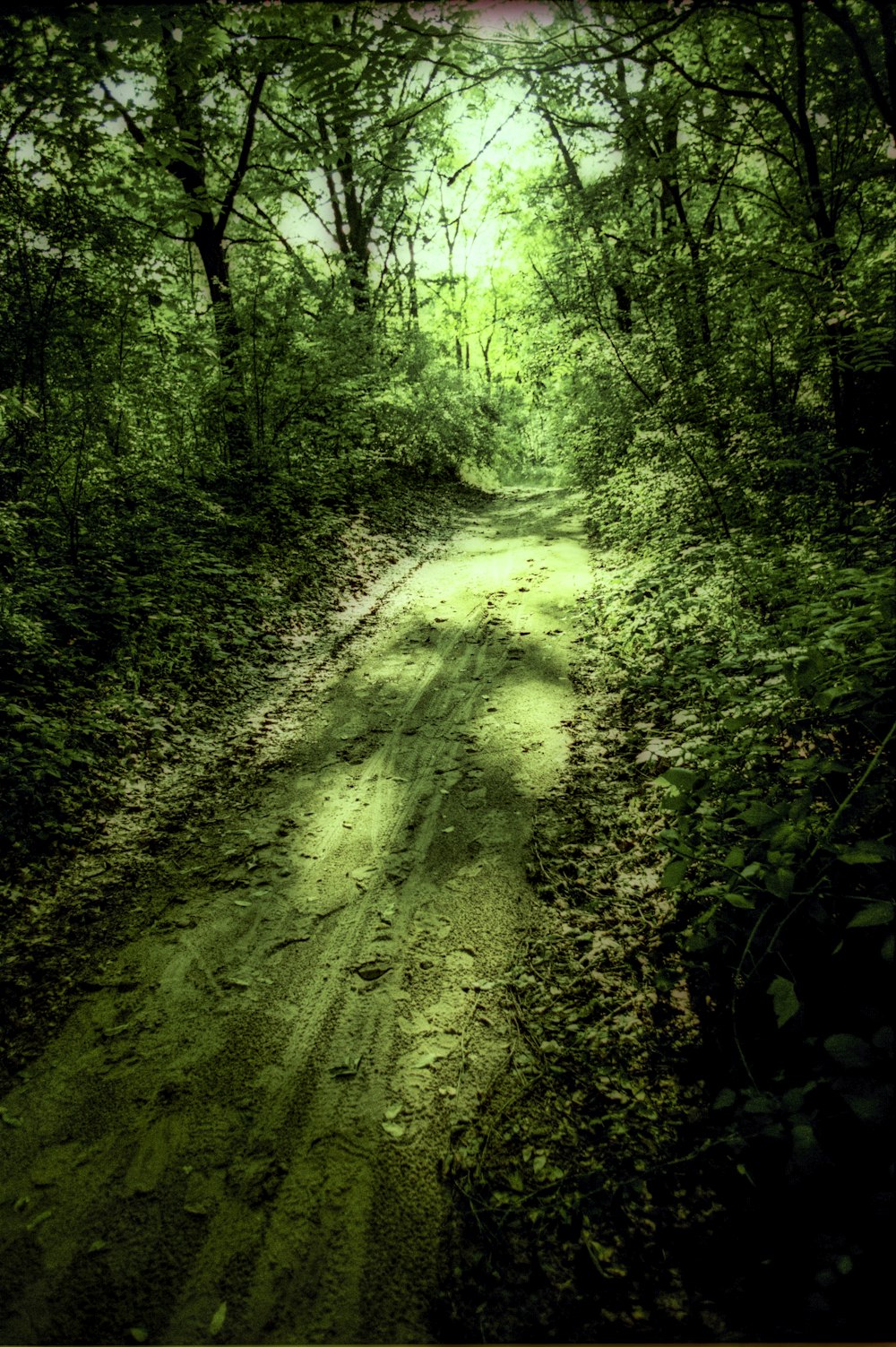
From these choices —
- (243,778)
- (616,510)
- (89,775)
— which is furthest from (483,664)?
(616,510)

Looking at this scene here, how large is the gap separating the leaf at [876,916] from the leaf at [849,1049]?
0.32m

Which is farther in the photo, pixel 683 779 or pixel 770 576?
pixel 770 576

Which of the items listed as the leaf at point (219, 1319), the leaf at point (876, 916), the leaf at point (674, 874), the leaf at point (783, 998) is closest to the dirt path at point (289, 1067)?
the leaf at point (219, 1319)

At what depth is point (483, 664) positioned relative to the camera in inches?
251

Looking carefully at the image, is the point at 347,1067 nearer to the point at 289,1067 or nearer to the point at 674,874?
the point at 289,1067

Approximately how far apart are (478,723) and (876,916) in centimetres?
373

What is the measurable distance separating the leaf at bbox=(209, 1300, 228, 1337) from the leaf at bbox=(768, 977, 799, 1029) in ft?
7.00

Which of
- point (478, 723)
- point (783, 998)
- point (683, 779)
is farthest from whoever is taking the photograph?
point (478, 723)

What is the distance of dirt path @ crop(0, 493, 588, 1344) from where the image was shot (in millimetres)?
2051

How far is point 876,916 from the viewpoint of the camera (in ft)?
5.79

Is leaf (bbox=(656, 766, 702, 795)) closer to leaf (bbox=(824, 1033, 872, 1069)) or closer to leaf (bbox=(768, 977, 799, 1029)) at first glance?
leaf (bbox=(768, 977, 799, 1029))

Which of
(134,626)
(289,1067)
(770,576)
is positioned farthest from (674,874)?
(134,626)

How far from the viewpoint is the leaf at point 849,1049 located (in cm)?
166

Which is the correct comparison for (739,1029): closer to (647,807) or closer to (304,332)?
(647,807)
